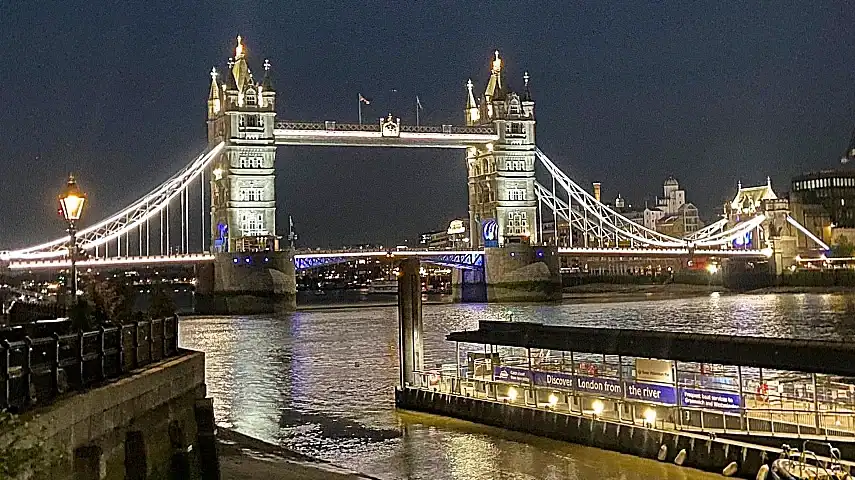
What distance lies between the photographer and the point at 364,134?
81375 millimetres

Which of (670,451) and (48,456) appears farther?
(670,451)

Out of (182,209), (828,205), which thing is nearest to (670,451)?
(182,209)

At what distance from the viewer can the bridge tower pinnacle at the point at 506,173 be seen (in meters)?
92.4

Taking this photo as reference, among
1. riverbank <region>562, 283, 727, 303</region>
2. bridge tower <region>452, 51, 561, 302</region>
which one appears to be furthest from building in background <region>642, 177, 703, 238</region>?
bridge tower <region>452, 51, 561, 302</region>

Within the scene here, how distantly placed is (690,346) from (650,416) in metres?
1.25

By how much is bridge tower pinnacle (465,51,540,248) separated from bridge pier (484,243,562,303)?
5413 millimetres

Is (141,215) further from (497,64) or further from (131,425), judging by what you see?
(131,425)

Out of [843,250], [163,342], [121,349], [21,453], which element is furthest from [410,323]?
[843,250]

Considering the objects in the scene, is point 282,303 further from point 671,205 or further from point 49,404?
point 671,205

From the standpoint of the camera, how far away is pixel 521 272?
8412 centimetres

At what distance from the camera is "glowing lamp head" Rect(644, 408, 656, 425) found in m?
15.6

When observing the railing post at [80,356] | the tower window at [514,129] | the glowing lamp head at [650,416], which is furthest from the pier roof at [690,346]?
the tower window at [514,129]

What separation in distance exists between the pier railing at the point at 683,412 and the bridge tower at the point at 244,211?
55309 millimetres

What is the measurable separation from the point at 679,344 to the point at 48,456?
30.5 feet
